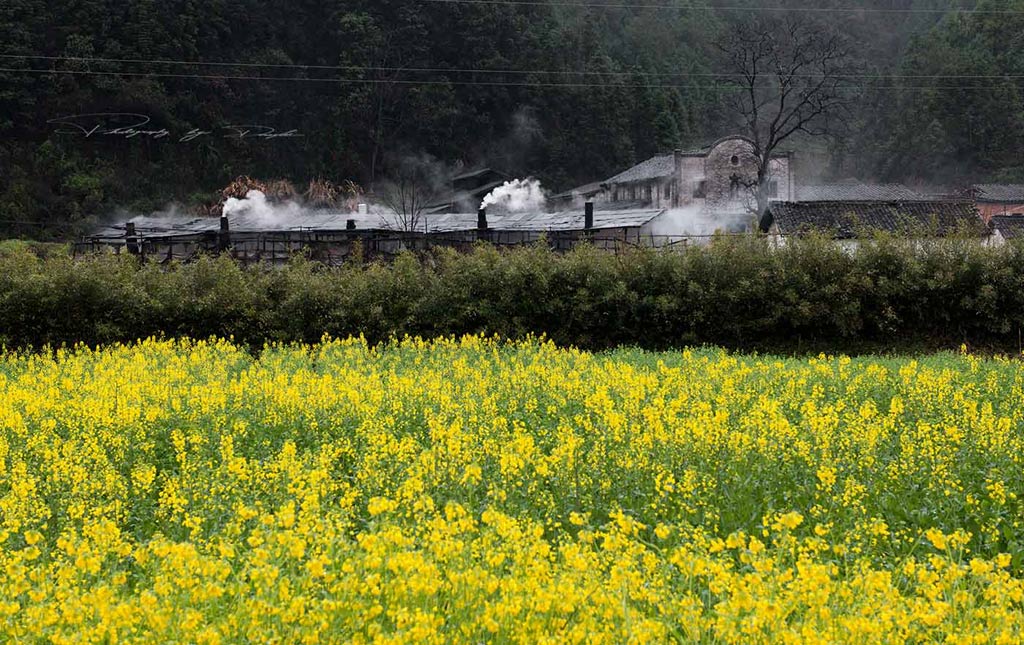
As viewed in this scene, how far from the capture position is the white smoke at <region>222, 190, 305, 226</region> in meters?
43.3

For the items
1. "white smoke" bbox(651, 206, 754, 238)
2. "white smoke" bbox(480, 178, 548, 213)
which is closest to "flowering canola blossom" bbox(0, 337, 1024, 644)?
"white smoke" bbox(651, 206, 754, 238)

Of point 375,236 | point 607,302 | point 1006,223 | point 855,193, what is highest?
point 855,193

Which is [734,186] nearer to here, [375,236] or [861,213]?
[861,213]

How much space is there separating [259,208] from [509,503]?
4190 cm

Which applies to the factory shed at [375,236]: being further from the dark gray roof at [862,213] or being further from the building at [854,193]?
the building at [854,193]

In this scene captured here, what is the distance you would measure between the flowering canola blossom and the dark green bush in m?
4.81

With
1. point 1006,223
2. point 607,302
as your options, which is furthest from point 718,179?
point 607,302

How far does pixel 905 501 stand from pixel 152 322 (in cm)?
1397

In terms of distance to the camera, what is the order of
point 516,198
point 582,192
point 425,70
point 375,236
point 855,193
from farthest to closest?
point 425,70, point 582,192, point 516,198, point 855,193, point 375,236

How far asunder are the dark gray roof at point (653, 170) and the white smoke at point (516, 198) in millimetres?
3866

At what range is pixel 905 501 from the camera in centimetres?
618

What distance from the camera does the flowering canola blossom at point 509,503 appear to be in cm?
375

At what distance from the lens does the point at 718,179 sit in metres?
44.9

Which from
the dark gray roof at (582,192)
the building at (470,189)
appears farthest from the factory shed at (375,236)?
the dark gray roof at (582,192)
